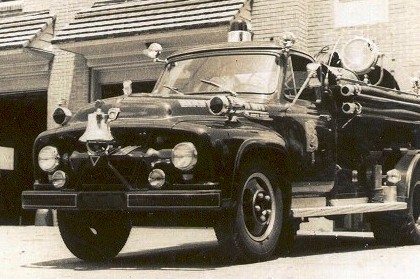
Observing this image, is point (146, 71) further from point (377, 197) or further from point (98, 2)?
point (377, 197)

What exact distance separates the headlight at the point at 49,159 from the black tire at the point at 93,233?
0.52 meters

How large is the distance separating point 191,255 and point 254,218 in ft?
5.27

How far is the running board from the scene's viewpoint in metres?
7.96

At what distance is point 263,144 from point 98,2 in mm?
9364

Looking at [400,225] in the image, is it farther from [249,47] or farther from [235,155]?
[235,155]

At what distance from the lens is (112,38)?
47.3 ft

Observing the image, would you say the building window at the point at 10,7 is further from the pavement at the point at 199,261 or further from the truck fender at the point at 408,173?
the truck fender at the point at 408,173

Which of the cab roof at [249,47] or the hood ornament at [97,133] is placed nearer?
the hood ornament at [97,133]

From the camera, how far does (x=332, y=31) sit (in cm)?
1412

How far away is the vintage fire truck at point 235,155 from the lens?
7008 millimetres

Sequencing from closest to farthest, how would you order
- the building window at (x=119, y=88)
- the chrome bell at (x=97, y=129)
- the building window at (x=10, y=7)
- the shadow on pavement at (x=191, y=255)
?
the chrome bell at (x=97, y=129) < the shadow on pavement at (x=191, y=255) < the building window at (x=119, y=88) < the building window at (x=10, y=7)

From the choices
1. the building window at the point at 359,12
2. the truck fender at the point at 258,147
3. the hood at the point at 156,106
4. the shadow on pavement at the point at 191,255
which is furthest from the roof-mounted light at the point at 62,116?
the building window at the point at 359,12

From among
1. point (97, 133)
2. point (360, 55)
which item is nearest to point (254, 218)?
point (97, 133)

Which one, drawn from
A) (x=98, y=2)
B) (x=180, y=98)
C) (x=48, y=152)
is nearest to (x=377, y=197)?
(x=180, y=98)
